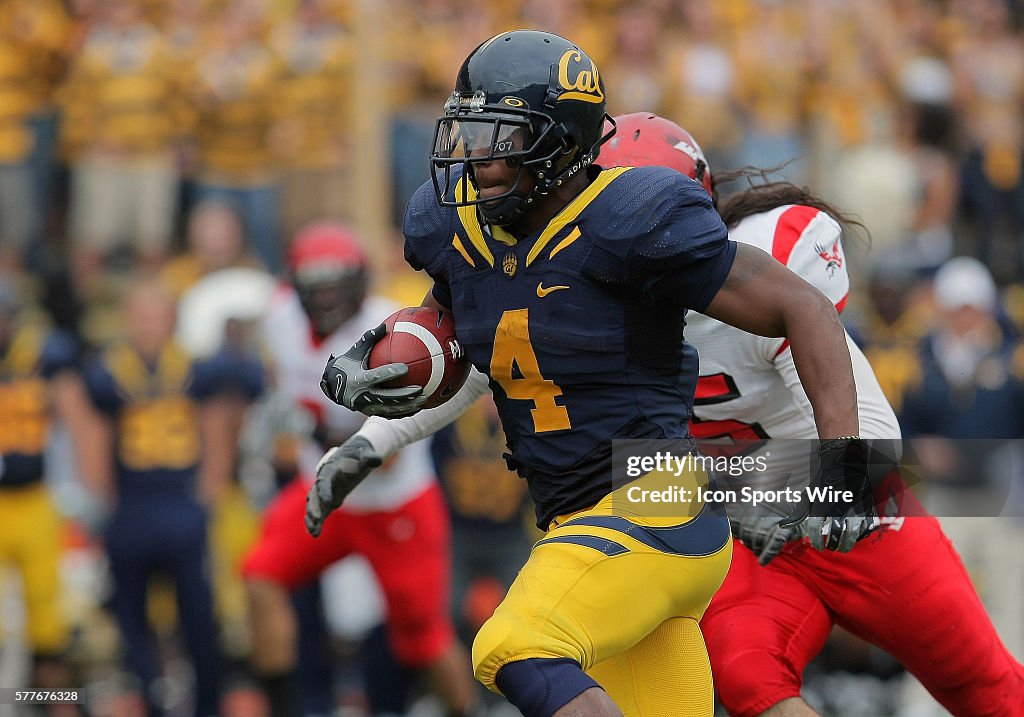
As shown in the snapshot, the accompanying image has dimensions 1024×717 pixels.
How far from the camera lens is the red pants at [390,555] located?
6.57 m

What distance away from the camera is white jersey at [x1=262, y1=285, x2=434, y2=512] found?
6.63 metres

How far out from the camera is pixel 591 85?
137 inches

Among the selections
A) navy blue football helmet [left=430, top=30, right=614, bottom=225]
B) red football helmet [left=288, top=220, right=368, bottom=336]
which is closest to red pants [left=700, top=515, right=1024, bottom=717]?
navy blue football helmet [left=430, top=30, right=614, bottom=225]

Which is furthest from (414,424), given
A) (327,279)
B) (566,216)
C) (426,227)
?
(327,279)

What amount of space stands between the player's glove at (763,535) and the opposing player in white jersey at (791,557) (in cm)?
5

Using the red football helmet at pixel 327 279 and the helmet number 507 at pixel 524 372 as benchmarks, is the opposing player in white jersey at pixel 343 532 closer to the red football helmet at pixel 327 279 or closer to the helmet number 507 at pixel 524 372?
the red football helmet at pixel 327 279

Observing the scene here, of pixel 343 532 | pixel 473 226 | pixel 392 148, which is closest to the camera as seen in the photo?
pixel 473 226

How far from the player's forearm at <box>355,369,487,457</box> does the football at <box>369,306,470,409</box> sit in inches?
8.4

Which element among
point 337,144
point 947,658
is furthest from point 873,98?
point 947,658

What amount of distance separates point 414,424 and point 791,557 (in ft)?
3.38

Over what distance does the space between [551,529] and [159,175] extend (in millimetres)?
6165

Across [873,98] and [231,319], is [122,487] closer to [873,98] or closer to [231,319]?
[231,319]

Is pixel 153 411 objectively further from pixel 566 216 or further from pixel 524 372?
pixel 566 216

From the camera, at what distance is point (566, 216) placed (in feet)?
11.1
